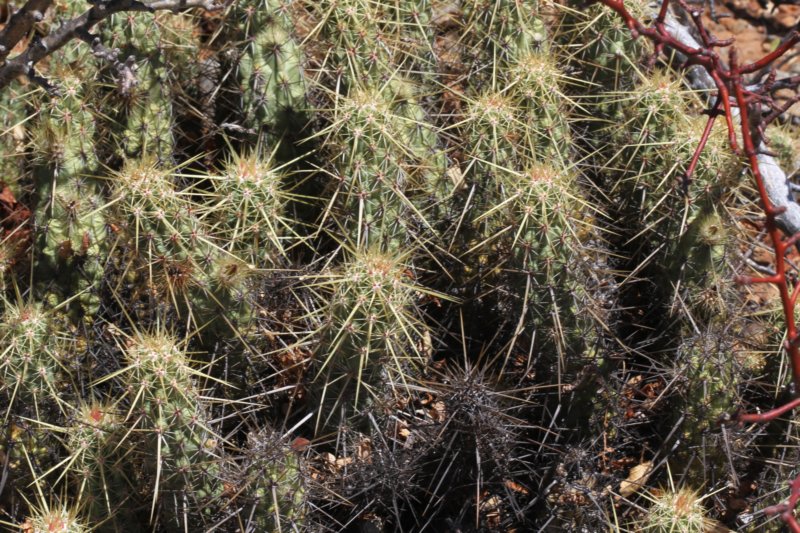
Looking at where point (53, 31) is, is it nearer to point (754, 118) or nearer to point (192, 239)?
point (192, 239)

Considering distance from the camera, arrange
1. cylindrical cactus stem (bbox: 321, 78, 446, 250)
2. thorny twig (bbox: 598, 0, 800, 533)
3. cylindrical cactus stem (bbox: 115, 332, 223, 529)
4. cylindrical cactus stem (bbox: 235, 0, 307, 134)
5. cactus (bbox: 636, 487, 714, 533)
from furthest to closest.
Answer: cylindrical cactus stem (bbox: 235, 0, 307, 134), cylindrical cactus stem (bbox: 321, 78, 446, 250), cactus (bbox: 636, 487, 714, 533), cylindrical cactus stem (bbox: 115, 332, 223, 529), thorny twig (bbox: 598, 0, 800, 533)

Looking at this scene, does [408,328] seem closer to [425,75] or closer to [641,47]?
[425,75]

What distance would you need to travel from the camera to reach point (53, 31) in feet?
10.6

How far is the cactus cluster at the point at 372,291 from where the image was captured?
281cm

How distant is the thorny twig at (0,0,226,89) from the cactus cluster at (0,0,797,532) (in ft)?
0.43

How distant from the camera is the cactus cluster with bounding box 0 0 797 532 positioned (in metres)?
2.81

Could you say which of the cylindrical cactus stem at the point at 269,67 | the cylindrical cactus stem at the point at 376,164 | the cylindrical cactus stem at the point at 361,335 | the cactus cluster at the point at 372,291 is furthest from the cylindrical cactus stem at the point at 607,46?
the cylindrical cactus stem at the point at 361,335

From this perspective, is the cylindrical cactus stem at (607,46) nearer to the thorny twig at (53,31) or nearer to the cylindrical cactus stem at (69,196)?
the thorny twig at (53,31)

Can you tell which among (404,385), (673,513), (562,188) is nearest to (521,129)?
(562,188)

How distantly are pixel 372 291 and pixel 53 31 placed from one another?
1495 mm

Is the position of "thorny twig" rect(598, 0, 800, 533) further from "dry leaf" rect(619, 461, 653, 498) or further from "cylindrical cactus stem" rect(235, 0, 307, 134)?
"cylindrical cactus stem" rect(235, 0, 307, 134)

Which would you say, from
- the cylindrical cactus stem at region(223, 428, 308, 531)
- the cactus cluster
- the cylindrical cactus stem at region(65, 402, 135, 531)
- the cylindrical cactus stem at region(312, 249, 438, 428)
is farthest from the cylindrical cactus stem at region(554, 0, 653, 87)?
the cylindrical cactus stem at region(65, 402, 135, 531)

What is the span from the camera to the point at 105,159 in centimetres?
340

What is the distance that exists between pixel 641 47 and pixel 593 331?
3.82 feet
